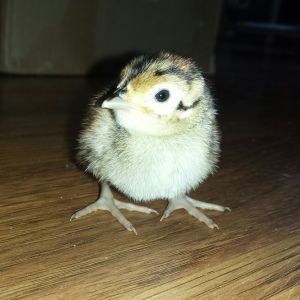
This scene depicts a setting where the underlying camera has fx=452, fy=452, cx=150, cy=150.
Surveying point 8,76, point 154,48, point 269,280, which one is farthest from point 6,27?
point 269,280

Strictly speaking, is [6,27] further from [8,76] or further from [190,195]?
[190,195]

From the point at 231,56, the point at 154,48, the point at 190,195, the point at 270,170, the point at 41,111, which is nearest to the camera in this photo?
the point at 190,195

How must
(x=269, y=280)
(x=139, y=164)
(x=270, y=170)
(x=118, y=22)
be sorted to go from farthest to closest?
(x=118, y=22), (x=270, y=170), (x=139, y=164), (x=269, y=280)

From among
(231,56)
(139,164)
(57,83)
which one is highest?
(139,164)

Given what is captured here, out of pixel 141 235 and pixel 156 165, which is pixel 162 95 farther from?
pixel 141 235

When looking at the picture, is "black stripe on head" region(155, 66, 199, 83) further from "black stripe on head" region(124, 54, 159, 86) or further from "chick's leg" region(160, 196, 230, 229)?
"chick's leg" region(160, 196, 230, 229)

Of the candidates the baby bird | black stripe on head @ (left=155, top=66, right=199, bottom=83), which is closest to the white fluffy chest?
the baby bird

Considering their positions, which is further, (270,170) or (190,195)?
(270,170)
